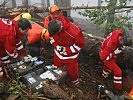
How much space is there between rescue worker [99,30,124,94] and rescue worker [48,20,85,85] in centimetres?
62

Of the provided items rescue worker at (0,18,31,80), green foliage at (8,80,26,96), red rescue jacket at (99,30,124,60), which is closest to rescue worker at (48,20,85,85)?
red rescue jacket at (99,30,124,60)

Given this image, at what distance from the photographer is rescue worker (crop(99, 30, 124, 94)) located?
6848 millimetres

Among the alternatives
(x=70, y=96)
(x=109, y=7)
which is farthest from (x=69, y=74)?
(x=109, y=7)

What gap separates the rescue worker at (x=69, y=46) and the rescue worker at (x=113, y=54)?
617 millimetres

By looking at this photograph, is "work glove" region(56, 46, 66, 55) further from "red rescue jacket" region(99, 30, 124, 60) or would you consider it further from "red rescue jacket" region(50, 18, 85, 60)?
"red rescue jacket" region(99, 30, 124, 60)

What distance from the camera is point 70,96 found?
15.8ft

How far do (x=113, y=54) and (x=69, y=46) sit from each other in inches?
45.8

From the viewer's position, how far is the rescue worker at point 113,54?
22.5 feet

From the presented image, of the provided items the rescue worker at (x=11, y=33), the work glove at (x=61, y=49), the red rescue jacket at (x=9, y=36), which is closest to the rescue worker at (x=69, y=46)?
the work glove at (x=61, y=49)

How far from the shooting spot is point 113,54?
279 inches

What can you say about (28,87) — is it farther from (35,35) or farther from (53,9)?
(53,9)

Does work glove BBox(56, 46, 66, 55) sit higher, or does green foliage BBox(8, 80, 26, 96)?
work glove BBox(56, 46, 66, 55)

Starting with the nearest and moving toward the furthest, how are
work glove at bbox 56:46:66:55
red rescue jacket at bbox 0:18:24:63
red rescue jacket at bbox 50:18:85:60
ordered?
1. red rescue jacket at bbox 0:18:24:63
2. red rescue jacket at bbox 50:18:85:60
3. work glove at bbox 56:46:66:55

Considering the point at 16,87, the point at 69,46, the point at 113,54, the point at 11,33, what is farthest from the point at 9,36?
the point at 113,54
